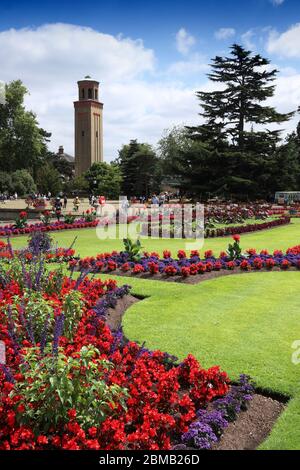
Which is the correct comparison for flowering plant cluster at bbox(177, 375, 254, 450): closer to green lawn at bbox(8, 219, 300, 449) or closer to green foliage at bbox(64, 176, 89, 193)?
green lawn at bbox(8, 219, 300, 449)

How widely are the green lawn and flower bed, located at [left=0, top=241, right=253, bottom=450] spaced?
1.59 ft

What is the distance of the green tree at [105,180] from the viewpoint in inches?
2325

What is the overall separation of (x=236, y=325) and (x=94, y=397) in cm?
364

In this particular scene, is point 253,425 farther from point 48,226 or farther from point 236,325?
point 48,226

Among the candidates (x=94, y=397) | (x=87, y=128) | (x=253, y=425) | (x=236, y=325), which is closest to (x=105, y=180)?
(x=87, y=128)

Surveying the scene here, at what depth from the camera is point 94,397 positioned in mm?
3277

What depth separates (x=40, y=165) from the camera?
62.2 meters

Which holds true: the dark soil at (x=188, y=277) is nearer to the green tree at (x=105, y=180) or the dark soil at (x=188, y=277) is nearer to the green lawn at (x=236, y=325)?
the green lawn at (x=236, y=325)

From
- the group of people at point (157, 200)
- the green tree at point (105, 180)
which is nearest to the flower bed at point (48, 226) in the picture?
the group of people at point (157, 200)

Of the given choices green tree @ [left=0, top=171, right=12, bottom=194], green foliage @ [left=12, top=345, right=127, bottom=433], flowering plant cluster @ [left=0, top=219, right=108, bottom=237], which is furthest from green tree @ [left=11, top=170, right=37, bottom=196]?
green foliage @ [left=12, top=345, right=127, bottom=433]

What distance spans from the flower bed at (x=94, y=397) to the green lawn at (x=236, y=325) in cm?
48

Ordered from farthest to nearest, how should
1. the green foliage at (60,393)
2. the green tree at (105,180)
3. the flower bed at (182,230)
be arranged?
1. the green tree at (105,180)
2. the flower bed at (182,230)
3. the green foliage at (60,393)

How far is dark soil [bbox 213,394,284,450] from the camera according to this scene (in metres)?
3.70
